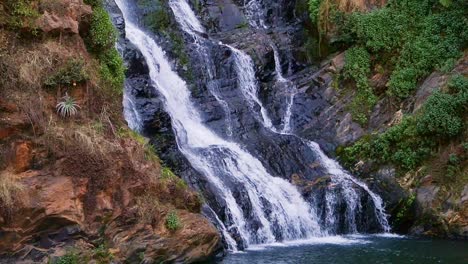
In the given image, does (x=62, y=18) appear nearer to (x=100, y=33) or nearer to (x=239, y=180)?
(x=100, y=33)

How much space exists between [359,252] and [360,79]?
9416mm

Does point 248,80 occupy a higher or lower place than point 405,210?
higher

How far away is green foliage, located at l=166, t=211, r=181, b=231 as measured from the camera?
1611 cm

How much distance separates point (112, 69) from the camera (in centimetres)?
1750

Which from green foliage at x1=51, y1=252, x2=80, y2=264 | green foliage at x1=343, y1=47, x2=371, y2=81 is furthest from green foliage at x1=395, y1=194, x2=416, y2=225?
green foliage at x1=51, y1=252, x2=80, y2=264

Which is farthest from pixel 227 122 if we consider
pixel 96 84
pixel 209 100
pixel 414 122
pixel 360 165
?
pixel 96 84

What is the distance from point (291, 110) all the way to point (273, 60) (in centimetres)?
285

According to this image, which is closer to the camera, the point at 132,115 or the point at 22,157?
the point at 22,157

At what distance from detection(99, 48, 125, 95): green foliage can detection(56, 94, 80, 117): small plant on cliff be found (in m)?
1.82

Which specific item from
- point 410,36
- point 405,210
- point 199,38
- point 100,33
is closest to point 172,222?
point 100,33

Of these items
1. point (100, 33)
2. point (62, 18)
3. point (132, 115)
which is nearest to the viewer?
point (62, 18)

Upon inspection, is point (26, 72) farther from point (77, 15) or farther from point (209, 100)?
point (209, 100)

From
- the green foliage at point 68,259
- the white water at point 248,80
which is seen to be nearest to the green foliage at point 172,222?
the green foliage at point 68,259

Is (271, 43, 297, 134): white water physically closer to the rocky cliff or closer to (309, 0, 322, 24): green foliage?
(309, 0, 322, 24): green foliage
